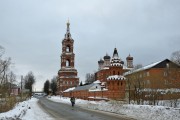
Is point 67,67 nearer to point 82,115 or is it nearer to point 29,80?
point 29,80

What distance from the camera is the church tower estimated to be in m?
109

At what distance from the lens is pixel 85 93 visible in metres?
70.5

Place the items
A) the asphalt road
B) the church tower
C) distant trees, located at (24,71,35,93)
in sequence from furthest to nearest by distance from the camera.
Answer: distant trees, located at (24,71,35,93), the church tower, the asphalt road

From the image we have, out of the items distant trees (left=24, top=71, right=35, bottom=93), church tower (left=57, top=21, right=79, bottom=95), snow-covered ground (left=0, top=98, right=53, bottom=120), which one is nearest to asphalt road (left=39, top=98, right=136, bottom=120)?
snow-covered ground (left=0, top=98, right=53, bottom=120)

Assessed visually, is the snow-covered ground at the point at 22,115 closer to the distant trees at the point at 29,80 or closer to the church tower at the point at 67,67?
the church tower at the point at 67,67

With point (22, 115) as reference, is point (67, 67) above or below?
above

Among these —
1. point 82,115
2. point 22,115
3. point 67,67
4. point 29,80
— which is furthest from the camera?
point 29,80

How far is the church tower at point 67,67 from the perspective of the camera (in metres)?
109

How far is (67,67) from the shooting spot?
10944cm

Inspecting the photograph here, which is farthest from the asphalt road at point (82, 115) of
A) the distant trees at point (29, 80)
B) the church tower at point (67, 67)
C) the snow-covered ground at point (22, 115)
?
the distant trees at point (29, 80)

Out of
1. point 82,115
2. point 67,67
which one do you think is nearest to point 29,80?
point 67,67

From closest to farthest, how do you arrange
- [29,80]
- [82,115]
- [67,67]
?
[82,115] < [67,67] < [29,80]

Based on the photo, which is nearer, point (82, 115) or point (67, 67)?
point (82, 115)

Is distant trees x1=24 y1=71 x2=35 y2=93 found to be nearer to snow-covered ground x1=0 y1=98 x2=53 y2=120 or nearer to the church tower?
the church tower
